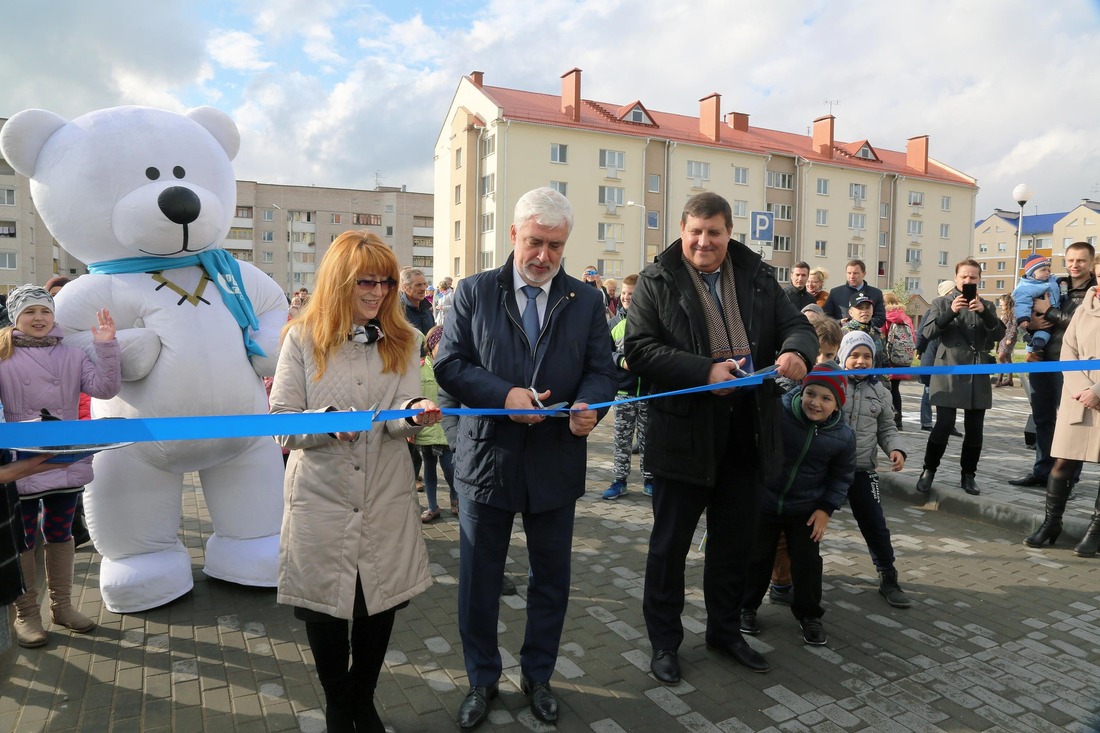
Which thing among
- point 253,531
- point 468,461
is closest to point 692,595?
point 468,461

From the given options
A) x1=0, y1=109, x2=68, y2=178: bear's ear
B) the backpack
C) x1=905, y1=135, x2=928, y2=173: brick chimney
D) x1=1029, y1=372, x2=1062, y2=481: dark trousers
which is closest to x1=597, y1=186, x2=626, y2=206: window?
x1=905, y1=135, x2=928, y2=173: brick chimney

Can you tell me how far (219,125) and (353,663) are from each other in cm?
379

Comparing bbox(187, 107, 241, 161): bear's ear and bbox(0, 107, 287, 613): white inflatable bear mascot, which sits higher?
bbox(187, 107, 241, 161): bear's ear

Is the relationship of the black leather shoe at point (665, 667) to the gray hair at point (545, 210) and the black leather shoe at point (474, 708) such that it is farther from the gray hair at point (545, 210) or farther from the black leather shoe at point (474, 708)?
the gray hair at point (545, 210)

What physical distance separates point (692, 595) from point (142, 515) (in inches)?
129

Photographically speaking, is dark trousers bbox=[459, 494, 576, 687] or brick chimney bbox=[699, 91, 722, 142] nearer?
dark trousers bbox=[459, 494, 576, 687]

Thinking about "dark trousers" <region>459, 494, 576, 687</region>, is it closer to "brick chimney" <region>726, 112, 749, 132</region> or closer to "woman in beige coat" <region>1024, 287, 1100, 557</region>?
"woman in beige coat" <region>1024, 287, 1100, 557</region>

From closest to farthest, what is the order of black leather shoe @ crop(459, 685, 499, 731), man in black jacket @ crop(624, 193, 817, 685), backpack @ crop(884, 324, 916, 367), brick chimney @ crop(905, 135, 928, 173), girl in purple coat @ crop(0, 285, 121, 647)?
black leather shoe @ crop(459, 685, 499, 731) < man in black jacket @ crop(624, 193, 817, 685) < girl in purple coat @ crop(0, 285, 121, 647) < backpack @ crop(884, 324, 916, 367) < brick chimney @ crop(905, 135, 928, 173)

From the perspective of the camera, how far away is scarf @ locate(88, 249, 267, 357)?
429 centimetres

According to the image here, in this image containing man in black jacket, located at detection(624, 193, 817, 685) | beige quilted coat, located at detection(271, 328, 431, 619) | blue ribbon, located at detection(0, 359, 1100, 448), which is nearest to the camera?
blue ribbon, located at detection(0, 359, 1100, 448)

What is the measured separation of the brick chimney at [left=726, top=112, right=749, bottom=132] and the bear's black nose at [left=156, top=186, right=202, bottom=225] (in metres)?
47.7

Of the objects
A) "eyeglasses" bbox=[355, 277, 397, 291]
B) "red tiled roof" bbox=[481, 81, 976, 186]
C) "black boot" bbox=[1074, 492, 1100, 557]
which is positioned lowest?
"black boot" bbox=[1074, 492, 1100, 557]

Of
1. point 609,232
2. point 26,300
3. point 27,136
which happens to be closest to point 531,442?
point 26,300

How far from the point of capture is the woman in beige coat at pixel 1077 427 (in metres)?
5.02
